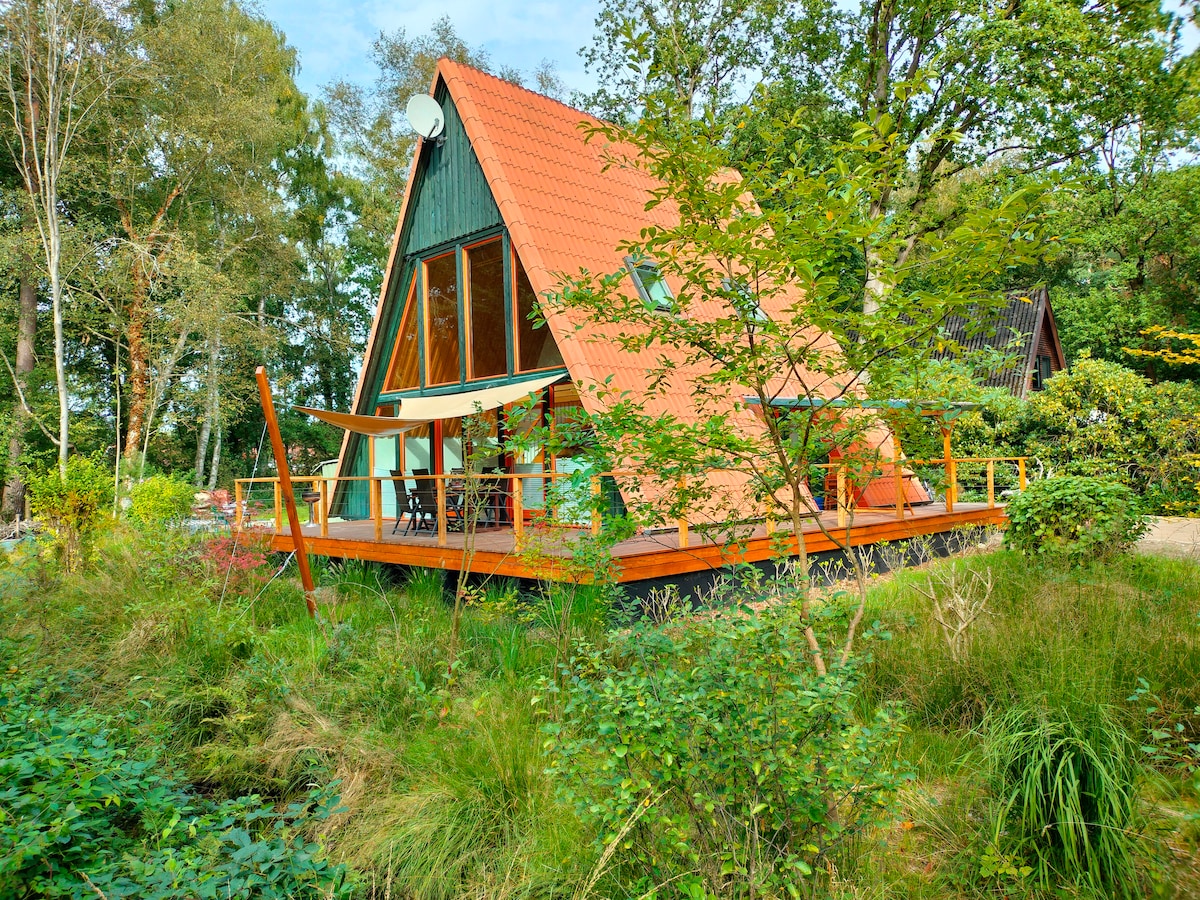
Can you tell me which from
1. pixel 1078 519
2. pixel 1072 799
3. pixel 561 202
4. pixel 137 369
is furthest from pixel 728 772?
pixel 137 369

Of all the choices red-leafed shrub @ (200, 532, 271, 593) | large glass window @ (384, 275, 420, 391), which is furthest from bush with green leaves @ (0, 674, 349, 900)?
large glass window @ (384, 275, 420, 391)

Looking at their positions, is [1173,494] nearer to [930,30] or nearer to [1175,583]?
[1175,583]

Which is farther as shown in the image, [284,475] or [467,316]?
[467,316]

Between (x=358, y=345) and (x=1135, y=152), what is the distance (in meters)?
24.5

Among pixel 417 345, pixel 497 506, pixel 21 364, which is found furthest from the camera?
pixel 21 364

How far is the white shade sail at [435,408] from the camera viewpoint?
7941mm

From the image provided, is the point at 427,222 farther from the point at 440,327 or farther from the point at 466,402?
the point at 466,402

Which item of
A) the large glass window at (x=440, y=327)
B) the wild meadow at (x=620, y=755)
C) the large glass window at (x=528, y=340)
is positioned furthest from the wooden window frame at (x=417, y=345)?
the wild meadow at (x=620, y=755)

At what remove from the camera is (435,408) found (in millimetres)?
8352

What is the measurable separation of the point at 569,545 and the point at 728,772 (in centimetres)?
180

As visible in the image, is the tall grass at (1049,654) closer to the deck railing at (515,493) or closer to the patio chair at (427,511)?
the deck railing at (515,493)

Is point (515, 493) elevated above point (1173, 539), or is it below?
above

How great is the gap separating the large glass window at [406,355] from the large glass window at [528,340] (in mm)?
2217

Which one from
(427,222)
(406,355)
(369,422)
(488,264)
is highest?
(427,222)
